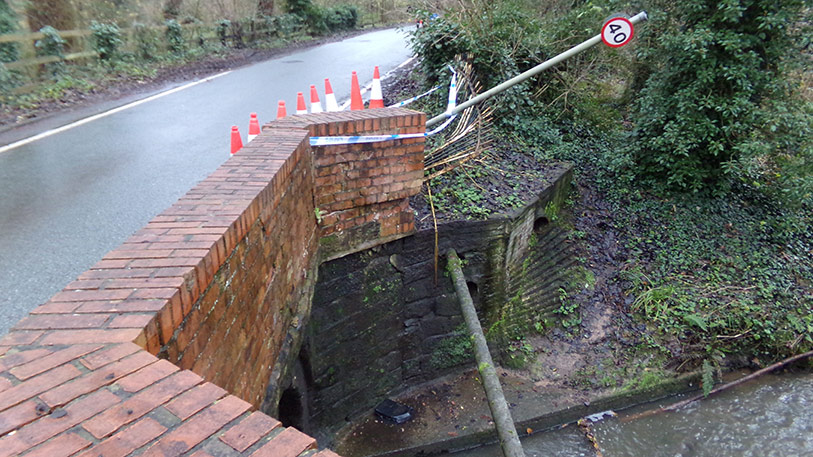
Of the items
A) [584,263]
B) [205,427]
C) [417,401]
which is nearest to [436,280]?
[417,401]

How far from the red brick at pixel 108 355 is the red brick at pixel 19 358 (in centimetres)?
14

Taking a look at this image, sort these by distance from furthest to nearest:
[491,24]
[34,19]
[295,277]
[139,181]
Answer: [34,19] < [491,24] < [139,181] < [295,277]

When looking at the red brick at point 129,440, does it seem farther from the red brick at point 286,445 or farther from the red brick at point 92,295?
the red brick at point 92,295

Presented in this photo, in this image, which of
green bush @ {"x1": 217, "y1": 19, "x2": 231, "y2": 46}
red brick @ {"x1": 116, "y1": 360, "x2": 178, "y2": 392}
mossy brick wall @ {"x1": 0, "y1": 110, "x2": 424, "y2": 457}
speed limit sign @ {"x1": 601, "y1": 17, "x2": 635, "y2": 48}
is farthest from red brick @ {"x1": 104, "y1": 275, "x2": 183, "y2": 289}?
green bush @ {"x1": 217, "y1": 19, "x2": 231, "y2": 46}

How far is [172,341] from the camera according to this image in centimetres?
188

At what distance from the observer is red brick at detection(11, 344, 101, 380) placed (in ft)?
5.08

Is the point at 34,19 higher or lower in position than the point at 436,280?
higher

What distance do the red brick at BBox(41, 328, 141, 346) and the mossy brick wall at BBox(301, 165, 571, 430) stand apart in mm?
2632

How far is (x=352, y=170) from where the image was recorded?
413 centimetres

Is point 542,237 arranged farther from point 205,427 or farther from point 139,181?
point 205,427

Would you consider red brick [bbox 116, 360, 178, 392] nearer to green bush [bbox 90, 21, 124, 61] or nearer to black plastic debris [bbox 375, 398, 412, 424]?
black plastic debris [bbox 375, 398, 412, 424]

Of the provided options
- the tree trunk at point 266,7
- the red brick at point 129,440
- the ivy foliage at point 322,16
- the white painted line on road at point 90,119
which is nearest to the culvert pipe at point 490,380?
the red brick at point 129,440

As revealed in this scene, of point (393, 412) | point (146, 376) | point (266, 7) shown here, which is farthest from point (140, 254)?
point (266, 7)

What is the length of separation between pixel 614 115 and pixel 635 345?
5333 millimetres
